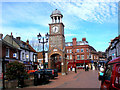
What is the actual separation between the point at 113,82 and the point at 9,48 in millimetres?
24756

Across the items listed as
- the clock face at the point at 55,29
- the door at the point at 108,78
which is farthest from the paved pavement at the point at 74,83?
the clock face at the point at 55,29

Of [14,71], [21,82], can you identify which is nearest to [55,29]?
[14,71]

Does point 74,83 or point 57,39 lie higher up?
point 57,39

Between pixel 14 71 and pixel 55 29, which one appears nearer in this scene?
pixel 14 71

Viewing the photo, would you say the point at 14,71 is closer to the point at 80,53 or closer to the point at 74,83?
the point at 74,83

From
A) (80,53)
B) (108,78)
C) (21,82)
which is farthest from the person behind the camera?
(80,53)

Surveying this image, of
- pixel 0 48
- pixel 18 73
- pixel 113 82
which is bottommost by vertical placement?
pixel 18 73

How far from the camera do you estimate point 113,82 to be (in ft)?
13.1

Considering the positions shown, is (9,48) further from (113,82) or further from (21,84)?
(113,82)

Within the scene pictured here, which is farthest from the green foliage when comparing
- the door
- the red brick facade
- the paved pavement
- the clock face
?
the red brick facade

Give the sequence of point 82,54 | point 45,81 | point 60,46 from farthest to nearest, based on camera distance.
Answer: point 82,54
point 60,46
point 45,81

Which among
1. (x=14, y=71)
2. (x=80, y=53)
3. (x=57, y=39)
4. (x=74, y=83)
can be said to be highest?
A: (x=57, y=39)

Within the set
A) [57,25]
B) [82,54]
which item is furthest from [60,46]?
[82,54]

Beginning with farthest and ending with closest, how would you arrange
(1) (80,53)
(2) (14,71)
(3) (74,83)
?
1. (1) (80,53)
2. (3) (74,83)
3. (2) (14,71)
